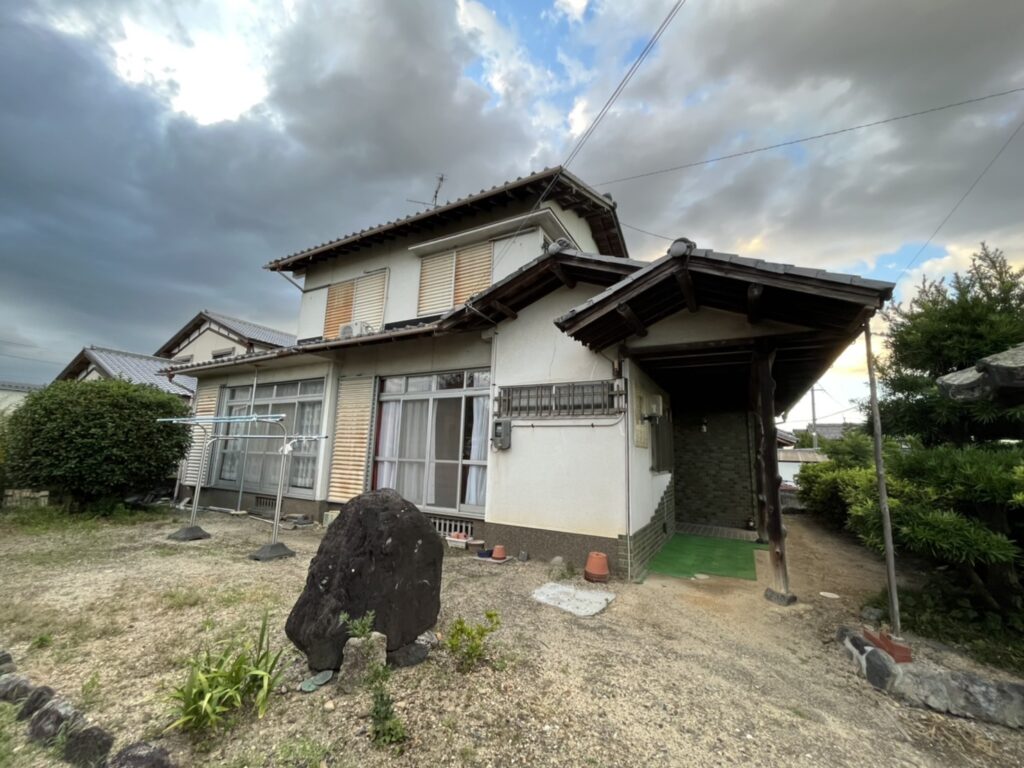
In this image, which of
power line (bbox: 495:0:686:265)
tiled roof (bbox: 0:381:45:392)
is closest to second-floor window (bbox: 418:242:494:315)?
power line (bbox: 495:0:686:265)

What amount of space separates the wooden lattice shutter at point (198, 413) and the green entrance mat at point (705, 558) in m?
11.4

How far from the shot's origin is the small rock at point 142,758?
1.92m

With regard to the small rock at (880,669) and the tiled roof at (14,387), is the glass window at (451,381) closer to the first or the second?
the small rock at (880,669)

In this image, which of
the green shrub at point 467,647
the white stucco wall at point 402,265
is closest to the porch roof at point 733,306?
the white stucco wall at point 402,265

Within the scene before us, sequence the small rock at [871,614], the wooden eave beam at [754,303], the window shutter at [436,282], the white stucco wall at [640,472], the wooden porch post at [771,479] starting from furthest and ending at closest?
the window shutter at [436,282] → the white stucco wall at [640,472] → the wooden porch post at [771,479] → the wooden eave beam at [754,303] → the small rock at [871,614]

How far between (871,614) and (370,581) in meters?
4.95

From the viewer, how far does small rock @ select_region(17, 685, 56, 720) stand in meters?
2.38

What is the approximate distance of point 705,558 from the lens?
21.6 feet

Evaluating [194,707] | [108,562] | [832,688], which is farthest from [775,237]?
[108,562]

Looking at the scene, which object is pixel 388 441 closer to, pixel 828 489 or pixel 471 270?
pixel 471 270

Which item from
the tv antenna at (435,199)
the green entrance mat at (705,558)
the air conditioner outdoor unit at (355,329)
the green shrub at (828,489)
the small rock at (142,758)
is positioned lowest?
the green entrance mat at (705,558)

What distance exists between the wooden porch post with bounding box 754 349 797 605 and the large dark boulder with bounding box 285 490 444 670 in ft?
13.2

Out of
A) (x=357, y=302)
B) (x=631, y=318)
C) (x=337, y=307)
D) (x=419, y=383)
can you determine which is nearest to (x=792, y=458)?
(x=631, y=318)

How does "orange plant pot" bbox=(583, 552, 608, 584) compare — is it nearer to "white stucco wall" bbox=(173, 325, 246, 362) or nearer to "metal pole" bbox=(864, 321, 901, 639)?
"metal pole" bbox=(864, 321, 901, 639)
